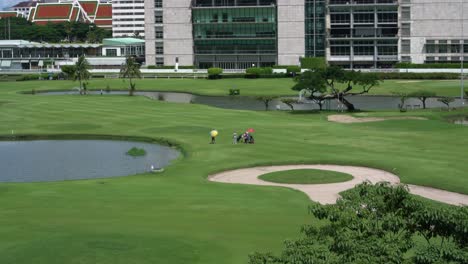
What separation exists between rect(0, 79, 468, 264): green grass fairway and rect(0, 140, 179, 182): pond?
2.44m

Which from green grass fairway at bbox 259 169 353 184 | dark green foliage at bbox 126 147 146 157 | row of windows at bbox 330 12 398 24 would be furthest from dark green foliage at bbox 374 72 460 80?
green grass fairway at bbox 259 169 353 184

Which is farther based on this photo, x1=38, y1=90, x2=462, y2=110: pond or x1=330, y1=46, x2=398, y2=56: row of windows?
x1=330, y1=46, x2=398, y2=56: row of windows

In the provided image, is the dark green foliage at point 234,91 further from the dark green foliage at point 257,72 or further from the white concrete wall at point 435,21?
the white concrete wall at point 435,21

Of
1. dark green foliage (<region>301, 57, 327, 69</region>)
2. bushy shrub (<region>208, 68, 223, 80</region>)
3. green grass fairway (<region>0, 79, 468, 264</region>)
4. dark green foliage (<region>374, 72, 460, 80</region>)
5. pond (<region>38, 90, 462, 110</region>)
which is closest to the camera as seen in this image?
green grass fairway (<region>0, 79, 468, 264</region>)

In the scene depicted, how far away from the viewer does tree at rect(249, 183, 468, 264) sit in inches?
819

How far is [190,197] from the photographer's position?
149ft

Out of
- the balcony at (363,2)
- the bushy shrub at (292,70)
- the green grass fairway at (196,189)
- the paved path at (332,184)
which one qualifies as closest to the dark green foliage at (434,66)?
the balcony at (363,2)

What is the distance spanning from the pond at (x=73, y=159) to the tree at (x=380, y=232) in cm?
3695

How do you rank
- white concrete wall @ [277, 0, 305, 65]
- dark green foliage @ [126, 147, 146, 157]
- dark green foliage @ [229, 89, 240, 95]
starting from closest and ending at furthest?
dark green foliage @ [126, 147, 146, 157]
dark green foliage @ [229, 89, 240, 95]
white concrete wall @ [277, 0, 305, 65]

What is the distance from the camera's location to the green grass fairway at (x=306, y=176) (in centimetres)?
5331

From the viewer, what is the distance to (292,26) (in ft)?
651

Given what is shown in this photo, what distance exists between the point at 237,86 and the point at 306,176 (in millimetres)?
106787

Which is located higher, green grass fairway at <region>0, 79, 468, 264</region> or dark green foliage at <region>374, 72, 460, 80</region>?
dark green foliage at <region>374, 72, 460, 80</region>

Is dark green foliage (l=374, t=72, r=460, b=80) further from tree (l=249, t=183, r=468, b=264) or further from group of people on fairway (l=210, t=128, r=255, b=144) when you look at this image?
tree (l=249, t=183, r=468, b=264)
